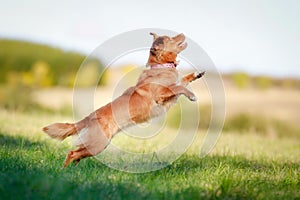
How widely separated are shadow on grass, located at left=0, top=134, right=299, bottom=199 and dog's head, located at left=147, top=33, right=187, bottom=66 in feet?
3.99

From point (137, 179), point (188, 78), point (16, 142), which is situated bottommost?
point (16, 142)

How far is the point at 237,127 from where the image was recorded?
20.0 metres

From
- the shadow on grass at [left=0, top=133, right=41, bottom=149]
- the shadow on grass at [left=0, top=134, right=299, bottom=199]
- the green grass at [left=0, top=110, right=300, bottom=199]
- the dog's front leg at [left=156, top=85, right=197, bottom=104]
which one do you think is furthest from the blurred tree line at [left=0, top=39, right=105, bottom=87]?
the dog's front leg at [left=156, top=85, right=197, bottom=104]

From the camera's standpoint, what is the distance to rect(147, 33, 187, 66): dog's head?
557cm

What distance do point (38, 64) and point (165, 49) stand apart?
2548 centimetres

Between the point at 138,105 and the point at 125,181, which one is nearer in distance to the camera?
the point at 125,181

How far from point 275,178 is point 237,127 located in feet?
49.6

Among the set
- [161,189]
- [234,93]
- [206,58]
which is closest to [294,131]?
[234,93]

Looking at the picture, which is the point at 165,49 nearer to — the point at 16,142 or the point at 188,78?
the point at 188,78

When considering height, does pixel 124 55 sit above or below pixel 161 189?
above

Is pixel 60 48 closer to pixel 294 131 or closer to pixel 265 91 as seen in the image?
pixel 265 91

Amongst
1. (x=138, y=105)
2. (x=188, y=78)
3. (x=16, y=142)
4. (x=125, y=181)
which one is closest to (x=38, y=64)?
(x=16, y=142)

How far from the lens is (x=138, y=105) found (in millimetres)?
5184

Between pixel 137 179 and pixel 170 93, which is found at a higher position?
pixel 170 93
